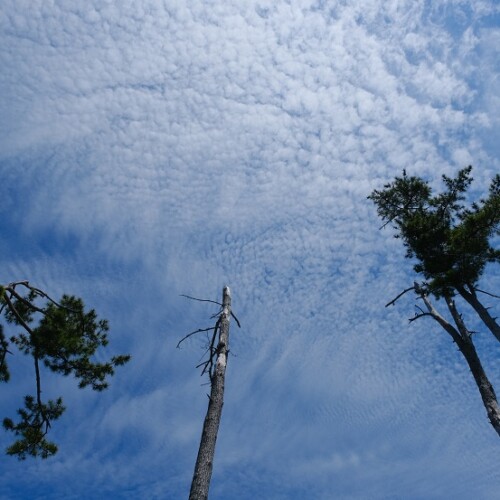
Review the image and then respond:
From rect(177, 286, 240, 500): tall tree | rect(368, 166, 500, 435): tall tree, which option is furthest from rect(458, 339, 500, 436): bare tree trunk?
rect(177, 286, 240, 500): tall tree

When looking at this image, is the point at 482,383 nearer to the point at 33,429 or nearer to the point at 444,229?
the point at 444,229

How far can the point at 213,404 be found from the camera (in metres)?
8.58

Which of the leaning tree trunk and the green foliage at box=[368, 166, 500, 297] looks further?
the green foliage at box=[368, 166, 500, 297]

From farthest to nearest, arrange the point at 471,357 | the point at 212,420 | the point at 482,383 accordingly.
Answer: the point at 471,357, the point at 482,383, the point at 212,420

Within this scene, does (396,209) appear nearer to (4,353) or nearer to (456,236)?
(456,236)

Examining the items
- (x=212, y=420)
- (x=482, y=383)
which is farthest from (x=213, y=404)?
(x=482, y=383)

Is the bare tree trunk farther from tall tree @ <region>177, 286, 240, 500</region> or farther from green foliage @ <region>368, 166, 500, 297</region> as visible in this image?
tall tree @ <region>177, 286, 240, 500</region>

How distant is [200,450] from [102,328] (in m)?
6.18

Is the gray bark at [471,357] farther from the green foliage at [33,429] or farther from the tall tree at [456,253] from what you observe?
the green foliage at [33,429]

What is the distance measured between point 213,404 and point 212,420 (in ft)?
1.14

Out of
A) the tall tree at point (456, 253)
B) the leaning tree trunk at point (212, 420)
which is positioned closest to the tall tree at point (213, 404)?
the leaning tree trunk at point (212, 420)

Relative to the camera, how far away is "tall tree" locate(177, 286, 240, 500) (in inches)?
287

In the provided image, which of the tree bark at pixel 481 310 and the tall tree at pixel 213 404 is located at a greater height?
the tree bark at pixel 481 310

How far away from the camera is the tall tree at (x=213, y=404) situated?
Result: 7.29 meters
